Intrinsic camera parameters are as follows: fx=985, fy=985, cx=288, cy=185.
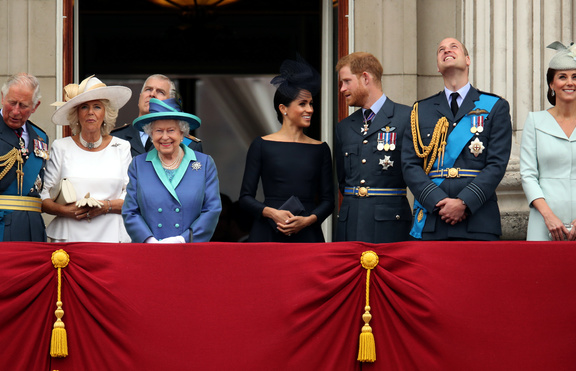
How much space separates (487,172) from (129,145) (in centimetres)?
220

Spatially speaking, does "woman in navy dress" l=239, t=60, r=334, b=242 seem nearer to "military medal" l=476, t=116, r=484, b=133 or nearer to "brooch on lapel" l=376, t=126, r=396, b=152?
"brooch on lapel" l=376, t=126, r=396, b=152

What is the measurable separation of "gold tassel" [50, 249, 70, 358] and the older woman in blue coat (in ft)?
1.82

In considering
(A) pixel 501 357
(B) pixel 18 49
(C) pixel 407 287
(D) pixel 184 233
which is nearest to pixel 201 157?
(D) pixel 184 233

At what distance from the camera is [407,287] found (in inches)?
191

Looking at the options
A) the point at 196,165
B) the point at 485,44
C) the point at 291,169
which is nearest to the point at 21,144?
the point at 196,165

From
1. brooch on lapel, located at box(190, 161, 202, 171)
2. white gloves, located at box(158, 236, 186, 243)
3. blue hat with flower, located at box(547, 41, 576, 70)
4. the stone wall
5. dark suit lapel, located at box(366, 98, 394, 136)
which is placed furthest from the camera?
the stone wall

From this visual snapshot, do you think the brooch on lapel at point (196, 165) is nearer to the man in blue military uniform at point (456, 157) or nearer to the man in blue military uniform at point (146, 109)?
the man in blue military uniform at point (146, 109)

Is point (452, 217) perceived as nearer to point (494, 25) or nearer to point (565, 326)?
point (565, 326)

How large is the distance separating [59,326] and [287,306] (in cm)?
111

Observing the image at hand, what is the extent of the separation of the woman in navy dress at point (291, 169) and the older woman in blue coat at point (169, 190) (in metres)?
0.68

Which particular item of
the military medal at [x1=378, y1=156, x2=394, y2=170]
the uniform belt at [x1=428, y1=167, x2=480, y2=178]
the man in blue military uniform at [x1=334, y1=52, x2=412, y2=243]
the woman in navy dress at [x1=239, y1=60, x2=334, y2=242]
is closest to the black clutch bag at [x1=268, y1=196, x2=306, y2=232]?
the woman in navy dress at [x1=239, y1=60, x2=334, y2=242]

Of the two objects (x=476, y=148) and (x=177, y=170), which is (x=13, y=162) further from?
(x=476, y=148)

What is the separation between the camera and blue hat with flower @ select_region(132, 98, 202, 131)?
17.8ft

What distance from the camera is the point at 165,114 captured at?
17.8 ft
